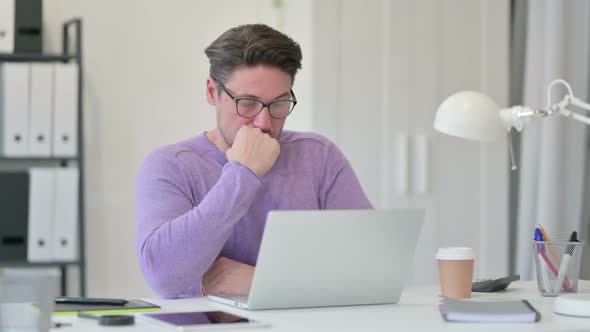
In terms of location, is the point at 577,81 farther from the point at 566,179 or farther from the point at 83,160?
the point at 83,160

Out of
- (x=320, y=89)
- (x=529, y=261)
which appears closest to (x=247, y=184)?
(x=320, y=89)

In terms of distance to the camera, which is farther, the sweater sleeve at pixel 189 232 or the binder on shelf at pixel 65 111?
the binder on shelf at pixel 65 111

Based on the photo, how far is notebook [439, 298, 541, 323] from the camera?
4.74ft

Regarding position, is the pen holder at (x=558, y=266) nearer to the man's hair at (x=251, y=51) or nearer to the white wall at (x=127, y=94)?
the man's hair at (x=251, y=51)

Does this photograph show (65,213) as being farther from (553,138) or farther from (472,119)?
(472,119)

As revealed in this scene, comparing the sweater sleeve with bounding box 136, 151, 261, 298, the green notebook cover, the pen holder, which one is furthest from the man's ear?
the pen holder

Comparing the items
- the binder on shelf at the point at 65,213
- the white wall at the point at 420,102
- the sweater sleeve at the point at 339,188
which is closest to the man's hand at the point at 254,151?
the sweater sleeve at the point at 339,188

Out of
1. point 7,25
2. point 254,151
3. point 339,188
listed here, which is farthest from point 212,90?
point 7,25

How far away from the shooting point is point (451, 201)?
372 centimetres

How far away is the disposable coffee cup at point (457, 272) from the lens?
1.84m

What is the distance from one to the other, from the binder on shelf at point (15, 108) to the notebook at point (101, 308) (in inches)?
77.6

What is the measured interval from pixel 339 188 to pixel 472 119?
0.63m

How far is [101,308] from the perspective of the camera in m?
1.57

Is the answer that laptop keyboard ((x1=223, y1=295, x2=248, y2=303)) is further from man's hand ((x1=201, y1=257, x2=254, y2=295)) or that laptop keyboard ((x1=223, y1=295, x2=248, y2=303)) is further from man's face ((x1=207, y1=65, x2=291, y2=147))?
man's face ((x1=207, y1=65, x2=291, y2=147))
